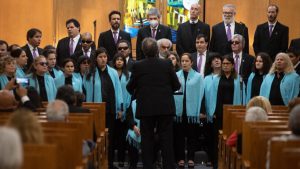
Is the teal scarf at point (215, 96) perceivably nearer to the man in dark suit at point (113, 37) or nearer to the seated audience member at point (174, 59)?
the seated audience member at point (174, 59)

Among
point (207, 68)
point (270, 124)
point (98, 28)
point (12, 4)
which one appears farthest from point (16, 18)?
point (270, 124)

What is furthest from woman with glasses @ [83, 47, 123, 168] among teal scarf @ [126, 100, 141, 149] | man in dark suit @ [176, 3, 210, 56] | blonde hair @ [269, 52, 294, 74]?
blonde hair @ [269, 52, 294, 74]

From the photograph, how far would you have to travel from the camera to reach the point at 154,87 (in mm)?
8195

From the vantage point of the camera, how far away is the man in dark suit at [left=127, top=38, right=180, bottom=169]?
8164mm

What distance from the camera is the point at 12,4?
13156mm

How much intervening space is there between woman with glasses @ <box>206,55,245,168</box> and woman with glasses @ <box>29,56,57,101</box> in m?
1.95

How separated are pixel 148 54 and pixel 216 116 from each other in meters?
1.77

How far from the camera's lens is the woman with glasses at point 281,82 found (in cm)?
920

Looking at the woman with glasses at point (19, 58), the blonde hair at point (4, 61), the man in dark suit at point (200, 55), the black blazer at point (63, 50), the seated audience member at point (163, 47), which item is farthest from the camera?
the black blazer at point (63, 50)

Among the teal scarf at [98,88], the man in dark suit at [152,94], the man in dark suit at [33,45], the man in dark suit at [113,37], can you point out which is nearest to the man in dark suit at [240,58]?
the man in dark suit at [113,37]

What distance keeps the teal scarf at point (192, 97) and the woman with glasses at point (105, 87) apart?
711 millimetres

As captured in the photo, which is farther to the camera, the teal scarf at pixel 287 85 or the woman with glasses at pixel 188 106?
the woman with glasses at pixel 188 106

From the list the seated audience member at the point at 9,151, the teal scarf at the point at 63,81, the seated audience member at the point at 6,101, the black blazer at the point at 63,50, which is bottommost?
the seated audience member at the point at 9,151

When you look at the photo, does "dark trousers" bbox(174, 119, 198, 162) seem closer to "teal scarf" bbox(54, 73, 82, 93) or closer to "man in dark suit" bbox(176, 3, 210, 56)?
"teal scarf" bbox(54, 73, 82, 93)
